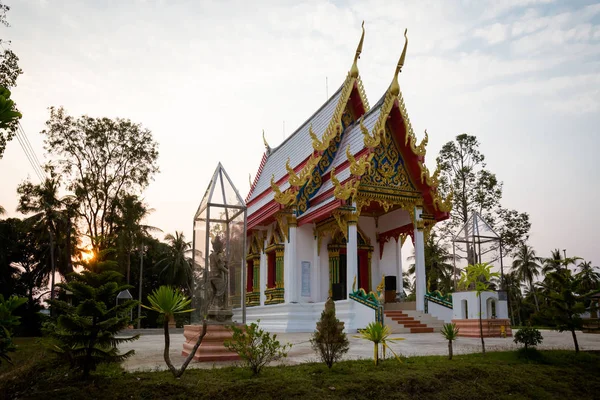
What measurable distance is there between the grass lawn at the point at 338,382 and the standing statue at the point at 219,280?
5.44 ft

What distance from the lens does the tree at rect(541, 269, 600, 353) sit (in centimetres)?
818

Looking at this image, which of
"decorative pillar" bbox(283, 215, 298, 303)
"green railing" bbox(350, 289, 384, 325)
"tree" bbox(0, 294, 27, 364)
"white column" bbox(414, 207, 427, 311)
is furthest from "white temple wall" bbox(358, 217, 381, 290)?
"tree" bbox(0, 294, 27, 364)

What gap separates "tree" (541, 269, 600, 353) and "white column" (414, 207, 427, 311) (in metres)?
6.93

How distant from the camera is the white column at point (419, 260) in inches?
606

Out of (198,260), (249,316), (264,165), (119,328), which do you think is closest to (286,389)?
(119,328)

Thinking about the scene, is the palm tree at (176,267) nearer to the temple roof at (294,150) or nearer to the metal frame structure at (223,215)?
the temple roof at (294,150)

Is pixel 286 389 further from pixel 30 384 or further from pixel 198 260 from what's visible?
pixel 198 260

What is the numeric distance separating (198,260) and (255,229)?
11290 millimetres

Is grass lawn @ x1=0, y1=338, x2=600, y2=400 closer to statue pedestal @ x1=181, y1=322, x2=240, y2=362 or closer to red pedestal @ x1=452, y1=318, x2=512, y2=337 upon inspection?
statue pedestal @ x1=181, y1=322, x2=240, y2=362

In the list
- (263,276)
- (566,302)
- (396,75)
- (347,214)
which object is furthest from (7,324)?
(263,276)

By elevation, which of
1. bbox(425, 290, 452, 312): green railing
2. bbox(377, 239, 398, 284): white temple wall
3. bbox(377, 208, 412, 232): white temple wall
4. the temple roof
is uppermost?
the temple roof

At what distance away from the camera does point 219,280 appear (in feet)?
26.2

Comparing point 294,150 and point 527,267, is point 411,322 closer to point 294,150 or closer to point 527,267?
point 294,150

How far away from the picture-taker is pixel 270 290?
17.9m
